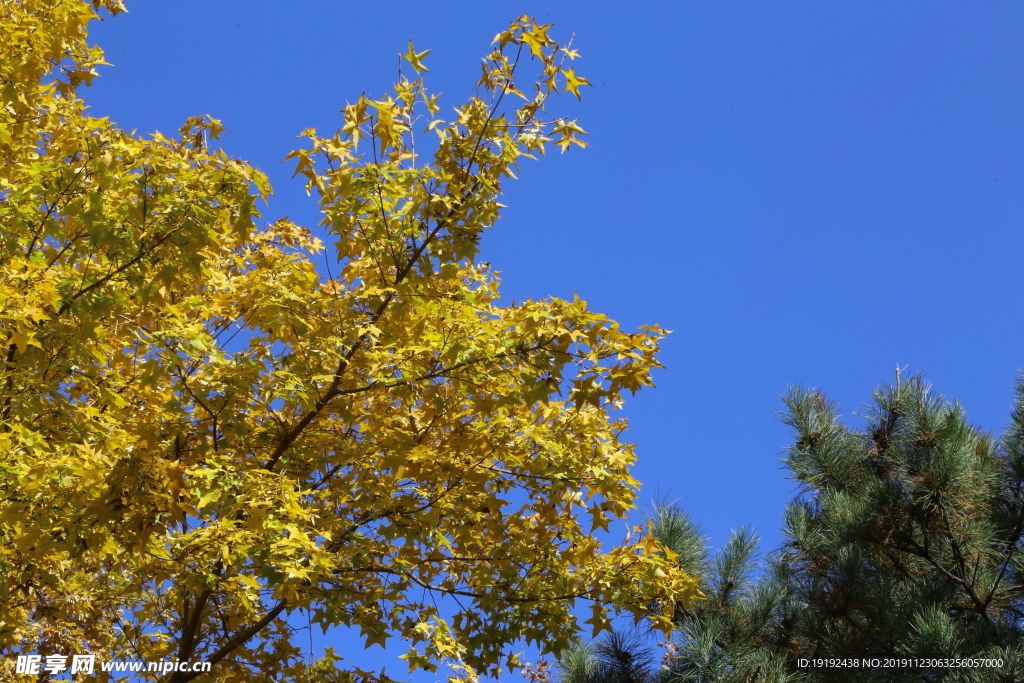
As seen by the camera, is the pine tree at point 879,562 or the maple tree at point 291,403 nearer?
the maple tree at point 291,403

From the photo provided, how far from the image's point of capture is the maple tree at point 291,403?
4.44 metres

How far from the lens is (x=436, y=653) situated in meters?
5.25

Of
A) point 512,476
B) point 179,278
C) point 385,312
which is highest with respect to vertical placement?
point 179,278

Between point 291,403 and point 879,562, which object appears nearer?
point 291,403

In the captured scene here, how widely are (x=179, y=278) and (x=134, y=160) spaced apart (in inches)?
35.7

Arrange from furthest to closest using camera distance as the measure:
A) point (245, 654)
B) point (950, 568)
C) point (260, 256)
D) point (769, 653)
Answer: point (950, 568), point (769, 653), point (260, 256), point (245, 654)

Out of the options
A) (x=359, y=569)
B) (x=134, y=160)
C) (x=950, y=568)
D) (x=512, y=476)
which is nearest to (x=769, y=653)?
(x=950, y=568)

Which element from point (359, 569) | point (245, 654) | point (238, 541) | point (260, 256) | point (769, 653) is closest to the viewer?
point (238, 541)

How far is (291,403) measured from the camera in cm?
532

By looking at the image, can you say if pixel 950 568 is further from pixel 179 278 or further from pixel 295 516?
pixel 179 278

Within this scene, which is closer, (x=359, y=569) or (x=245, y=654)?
(x=359, y=569)

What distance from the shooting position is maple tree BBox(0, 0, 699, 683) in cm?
444

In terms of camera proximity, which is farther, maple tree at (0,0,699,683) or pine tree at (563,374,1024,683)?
pine tree at (563,374,1024,683)

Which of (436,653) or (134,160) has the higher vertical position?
(134,160)
